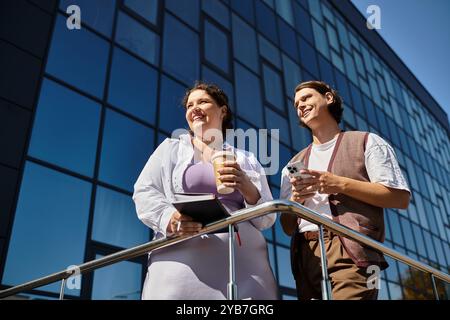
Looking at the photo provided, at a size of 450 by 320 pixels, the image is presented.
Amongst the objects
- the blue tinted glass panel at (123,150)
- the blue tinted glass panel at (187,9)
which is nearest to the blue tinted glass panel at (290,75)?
the blue tinted glass panel at (187,9)

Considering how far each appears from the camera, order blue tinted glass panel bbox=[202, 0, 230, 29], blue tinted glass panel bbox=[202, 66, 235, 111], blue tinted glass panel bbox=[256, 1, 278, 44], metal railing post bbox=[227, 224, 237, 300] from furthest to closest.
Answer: blue tinted glass panel bbox=[256, 1, 278, 44]
blue tinted glass panel bbox=[202, 0, 230, 29]
blue tinted glass panel bbox=[202, 66, 235, 111]
metal railing post bbox=[227, 224, 237, 300]

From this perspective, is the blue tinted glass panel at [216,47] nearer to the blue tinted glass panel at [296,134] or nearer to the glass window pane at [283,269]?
the blue tinted glass panel at [296,134]

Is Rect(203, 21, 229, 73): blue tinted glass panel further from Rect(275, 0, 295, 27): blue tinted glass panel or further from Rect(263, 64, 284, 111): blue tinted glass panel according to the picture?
Rect(275, 0, 295, 27): blue tinted glass panel

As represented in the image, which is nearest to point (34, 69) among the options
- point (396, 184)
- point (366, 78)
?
point (396, 184)

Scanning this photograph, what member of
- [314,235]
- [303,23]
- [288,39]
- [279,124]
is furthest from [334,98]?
[303,23]

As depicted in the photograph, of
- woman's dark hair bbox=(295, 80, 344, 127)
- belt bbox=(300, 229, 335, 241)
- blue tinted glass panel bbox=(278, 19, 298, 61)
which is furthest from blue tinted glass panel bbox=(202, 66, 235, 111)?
belt bbox=(300, 229, 335, 241)

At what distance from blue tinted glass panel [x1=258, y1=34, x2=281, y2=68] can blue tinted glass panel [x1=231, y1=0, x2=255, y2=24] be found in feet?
1.79

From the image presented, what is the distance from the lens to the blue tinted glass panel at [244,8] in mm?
11136

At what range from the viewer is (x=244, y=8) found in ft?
37.6

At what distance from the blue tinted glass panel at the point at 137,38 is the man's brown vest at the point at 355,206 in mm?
6224

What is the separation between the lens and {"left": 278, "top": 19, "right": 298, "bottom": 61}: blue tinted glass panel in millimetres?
12562

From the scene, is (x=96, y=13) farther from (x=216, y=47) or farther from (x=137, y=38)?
(x=216, y=47)

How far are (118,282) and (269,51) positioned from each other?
25.8ft
